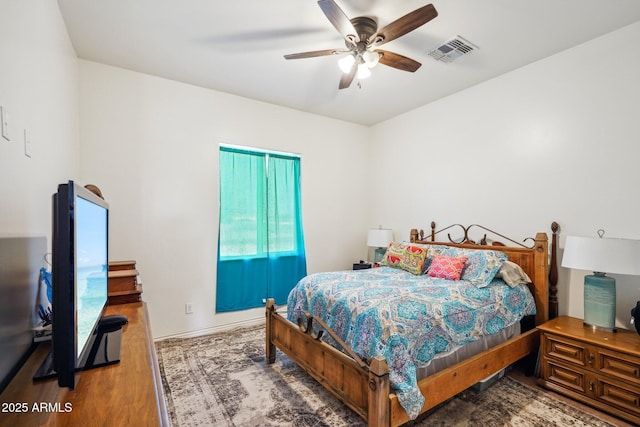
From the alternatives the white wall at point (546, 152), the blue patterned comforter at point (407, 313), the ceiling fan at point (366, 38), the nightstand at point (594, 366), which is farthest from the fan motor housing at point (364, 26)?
the nightstand at point (594, 366)

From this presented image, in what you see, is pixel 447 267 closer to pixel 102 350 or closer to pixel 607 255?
pixel 607 255

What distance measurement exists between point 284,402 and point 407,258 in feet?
5.72

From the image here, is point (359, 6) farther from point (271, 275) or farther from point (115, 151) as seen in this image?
point (271, 275)

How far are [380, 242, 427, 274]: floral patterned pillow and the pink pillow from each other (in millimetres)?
124

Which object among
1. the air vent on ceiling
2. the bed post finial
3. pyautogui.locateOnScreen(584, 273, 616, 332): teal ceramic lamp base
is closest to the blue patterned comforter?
the bed post finial

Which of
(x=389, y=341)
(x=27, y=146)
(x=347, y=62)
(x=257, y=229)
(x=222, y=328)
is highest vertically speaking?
(x=347, y=62)

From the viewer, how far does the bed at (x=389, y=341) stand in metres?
→ 1.64

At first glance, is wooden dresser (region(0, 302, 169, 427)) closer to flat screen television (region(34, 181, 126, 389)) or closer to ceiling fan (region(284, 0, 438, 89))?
flat screen television (region(34, 181, 126, 389))

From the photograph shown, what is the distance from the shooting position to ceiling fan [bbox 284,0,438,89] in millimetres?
1833

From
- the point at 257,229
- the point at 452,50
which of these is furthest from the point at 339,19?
the point at 257,229

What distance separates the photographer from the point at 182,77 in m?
3.14

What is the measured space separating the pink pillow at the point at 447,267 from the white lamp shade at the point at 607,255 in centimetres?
78

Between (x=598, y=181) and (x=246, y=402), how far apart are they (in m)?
3.23

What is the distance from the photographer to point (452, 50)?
260 cm
